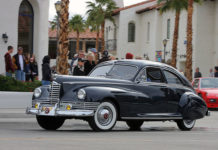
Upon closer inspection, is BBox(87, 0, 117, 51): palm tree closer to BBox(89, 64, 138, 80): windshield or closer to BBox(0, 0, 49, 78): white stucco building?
BBox(0, 0, 49, 78): white stucco building

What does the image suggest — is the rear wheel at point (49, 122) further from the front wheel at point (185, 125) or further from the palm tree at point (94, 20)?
the palm tree at point (94, 20)

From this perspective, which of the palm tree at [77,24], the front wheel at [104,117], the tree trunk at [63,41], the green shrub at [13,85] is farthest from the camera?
the palm tree at [77,24]

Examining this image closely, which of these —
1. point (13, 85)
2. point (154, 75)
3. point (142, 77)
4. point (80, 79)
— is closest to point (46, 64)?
point (13, 85)

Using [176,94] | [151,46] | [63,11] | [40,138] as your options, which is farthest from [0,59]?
[151,46]

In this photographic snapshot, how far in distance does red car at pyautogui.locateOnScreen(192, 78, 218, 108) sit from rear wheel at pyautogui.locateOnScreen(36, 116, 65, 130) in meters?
13.0

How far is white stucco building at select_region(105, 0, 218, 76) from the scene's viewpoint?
47906mm

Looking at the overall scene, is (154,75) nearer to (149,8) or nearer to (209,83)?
(209,83)

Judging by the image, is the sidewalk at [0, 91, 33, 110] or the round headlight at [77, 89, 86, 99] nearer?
the round headlight at [77, 89, 86, 99]

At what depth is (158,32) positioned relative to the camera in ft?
190

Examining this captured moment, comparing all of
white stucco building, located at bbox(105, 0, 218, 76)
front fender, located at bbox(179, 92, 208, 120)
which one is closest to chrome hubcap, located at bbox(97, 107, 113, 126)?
front fender, located at bbox(179, 92, 208, 120)

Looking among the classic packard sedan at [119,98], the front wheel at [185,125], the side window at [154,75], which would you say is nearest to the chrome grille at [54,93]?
the classic packard sedan at [119,98]

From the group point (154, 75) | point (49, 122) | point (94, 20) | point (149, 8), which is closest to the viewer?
point (49, 122)

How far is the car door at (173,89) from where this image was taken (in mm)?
14633

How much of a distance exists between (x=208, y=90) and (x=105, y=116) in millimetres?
14213
